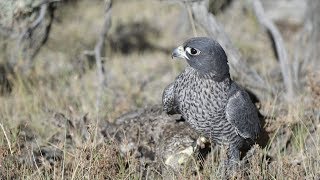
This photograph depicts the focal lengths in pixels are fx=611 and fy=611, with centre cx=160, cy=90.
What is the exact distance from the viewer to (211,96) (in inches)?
207

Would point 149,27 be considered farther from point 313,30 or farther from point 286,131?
point 286,131

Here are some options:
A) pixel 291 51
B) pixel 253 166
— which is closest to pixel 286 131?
pixel 253 166

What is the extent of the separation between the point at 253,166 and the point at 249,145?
0.91 metres

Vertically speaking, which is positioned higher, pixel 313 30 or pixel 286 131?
pixel 313 30

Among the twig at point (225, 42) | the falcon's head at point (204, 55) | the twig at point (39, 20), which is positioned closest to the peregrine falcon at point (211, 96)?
the falcon's head at point (204, 55)

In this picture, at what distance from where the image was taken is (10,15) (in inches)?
261

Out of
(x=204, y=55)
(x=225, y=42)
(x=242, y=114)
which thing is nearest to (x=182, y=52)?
(x=204, y=55)

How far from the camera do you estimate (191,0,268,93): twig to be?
22.2ft

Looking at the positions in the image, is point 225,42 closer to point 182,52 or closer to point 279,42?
point 279,42

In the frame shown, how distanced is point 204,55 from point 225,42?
1.72 m

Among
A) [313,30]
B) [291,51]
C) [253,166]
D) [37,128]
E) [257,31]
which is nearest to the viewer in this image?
[253,166]

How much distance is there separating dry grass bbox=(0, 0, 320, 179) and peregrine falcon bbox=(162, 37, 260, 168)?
0.96ft

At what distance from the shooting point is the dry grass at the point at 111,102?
5094 millimetres

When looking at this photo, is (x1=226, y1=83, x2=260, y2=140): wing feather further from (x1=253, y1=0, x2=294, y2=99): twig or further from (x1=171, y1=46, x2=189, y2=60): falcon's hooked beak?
(x1=253, y1=0, x2=294, y2=99): twig
